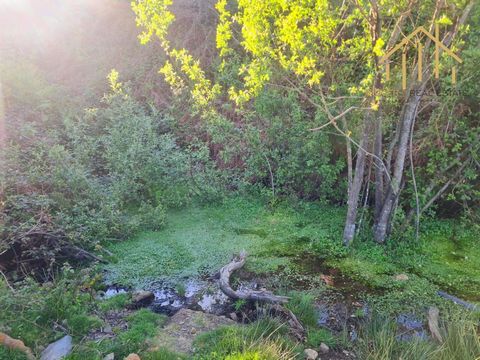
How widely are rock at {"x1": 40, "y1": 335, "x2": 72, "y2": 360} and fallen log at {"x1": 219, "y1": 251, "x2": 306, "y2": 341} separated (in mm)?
1636

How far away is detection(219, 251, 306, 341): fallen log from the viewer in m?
3.95

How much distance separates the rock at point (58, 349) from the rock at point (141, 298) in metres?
0.96

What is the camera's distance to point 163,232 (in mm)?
5992

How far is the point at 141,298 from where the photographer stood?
4492mm

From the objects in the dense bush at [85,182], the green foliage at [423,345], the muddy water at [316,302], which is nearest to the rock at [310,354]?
the green foliage at [423,345]

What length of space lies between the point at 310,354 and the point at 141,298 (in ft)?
6.19

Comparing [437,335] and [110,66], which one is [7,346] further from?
[110,66]

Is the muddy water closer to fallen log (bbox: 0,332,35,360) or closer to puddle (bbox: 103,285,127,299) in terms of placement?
puddle (bbox: 103,285,127,299)

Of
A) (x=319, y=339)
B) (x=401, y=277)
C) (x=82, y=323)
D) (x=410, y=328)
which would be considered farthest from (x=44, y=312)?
(x=401, y=277)

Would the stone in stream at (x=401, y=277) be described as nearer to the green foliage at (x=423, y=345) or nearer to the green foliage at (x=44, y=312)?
the green foliage at (x=423, y=345)

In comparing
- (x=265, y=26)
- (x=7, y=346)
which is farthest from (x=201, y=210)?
(x=7, y=346)

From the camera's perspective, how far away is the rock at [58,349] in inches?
128

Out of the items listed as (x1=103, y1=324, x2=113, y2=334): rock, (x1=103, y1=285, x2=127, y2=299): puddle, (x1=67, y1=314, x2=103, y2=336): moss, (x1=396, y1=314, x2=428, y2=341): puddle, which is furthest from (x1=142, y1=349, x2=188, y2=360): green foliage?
(x1=396, y1=314, x2=428, y2=341): puddle

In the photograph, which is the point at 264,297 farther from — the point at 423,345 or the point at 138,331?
the point at 423,345
